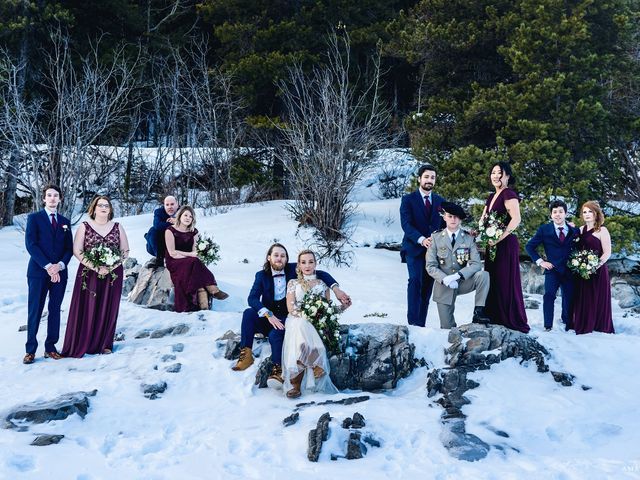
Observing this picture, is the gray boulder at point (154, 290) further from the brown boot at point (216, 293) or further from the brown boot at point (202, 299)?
the brown boot at point (216, 293)

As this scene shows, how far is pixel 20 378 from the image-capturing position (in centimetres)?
607

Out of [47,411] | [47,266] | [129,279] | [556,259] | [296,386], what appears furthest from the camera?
[129,279]

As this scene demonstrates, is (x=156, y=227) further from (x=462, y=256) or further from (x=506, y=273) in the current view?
(x=506, y=273)

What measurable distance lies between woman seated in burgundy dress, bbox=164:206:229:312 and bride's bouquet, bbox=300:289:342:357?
318 centimetres

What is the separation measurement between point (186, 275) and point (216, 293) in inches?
22.8

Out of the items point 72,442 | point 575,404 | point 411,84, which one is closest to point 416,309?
point 575,404

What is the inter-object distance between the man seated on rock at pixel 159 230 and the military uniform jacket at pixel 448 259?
4193mm

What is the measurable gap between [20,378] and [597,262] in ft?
22.7

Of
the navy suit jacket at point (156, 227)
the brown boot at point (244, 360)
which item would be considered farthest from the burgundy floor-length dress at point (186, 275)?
the brown boot at point (244, 360)

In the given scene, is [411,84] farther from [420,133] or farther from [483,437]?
[483,437]

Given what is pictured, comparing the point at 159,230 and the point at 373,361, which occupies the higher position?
the point at 159,230

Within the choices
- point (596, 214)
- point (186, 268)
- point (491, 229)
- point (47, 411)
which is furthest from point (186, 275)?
point (596, 214)

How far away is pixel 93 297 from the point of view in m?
6.89

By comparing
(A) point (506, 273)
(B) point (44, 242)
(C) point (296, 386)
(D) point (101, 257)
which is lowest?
(C) point (296, 386)
